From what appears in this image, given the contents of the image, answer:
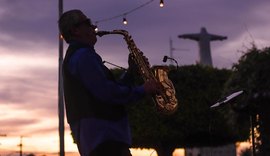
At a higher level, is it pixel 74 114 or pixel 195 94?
pixel 195 94

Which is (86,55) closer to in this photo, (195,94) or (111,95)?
(111,95)

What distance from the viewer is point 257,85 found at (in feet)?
61.1

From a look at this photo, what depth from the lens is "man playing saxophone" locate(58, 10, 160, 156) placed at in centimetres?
557

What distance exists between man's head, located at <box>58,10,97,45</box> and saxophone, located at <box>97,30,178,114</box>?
25 centimetres

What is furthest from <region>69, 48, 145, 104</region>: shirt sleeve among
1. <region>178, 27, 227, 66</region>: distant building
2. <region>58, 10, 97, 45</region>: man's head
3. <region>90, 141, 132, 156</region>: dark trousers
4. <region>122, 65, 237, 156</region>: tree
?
<region>178, 27, 227, 66</region>: distant building

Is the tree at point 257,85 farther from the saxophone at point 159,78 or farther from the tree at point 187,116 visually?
the tree at point 187,116

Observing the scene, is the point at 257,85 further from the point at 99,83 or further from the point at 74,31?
the point at 99,83

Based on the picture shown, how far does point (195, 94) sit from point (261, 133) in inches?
645

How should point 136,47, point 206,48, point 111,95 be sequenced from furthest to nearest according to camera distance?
point 206,48
point 136,47
point 111,95

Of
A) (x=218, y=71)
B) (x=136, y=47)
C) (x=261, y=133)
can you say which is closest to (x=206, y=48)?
(x=218, y=71)

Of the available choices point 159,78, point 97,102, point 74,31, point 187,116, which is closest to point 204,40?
point 187,116

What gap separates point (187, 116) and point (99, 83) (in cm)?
2877

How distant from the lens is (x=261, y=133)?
60.2 feet

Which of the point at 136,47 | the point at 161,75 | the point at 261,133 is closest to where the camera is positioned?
the point at 161,75
